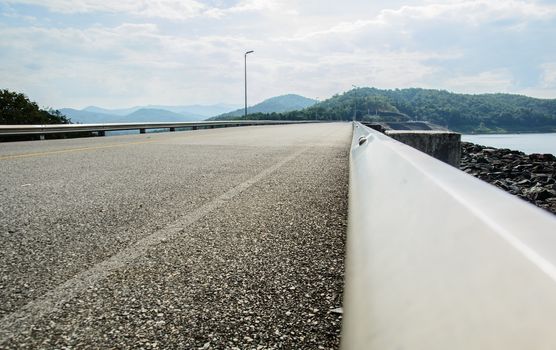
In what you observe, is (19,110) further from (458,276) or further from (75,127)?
(458,276)

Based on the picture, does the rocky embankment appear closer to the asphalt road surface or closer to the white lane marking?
the asphalt road surface

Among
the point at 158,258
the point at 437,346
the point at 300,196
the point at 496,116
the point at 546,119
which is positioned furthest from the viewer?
the point at 496,116

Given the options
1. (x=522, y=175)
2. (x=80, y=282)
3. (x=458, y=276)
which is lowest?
(x=522, y=175)

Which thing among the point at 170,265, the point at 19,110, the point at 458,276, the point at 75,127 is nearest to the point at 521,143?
the point at 75,127

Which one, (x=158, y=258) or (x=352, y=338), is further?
(x=158, y=258)

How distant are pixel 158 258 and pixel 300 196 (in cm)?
255

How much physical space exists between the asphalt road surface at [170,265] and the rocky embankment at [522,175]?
12.7ft

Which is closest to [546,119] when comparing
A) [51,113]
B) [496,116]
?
[496,116]

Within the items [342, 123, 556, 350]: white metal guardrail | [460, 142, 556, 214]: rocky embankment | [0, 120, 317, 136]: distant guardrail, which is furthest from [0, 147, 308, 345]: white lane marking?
[0, 120, 317, 136]: distant guardrail

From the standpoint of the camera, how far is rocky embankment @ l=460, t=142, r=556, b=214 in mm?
7503

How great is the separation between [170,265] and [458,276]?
2209 mm

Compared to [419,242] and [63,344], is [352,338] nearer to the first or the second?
[419,242]

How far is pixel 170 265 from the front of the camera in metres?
2.74

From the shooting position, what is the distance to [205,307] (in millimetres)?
2154
